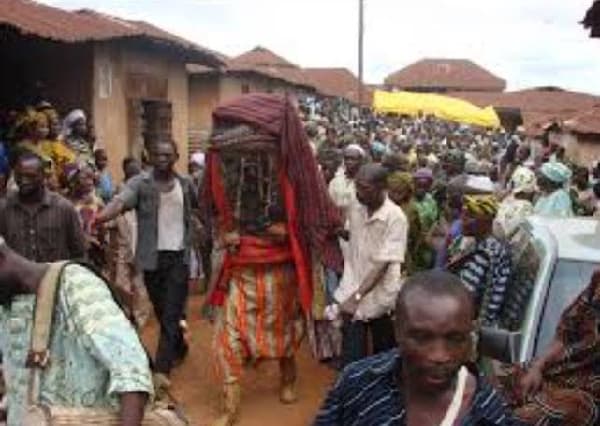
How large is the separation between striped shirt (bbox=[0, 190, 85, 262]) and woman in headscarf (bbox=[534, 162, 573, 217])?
4.82 meters

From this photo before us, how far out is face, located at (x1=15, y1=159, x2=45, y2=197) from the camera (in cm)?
580

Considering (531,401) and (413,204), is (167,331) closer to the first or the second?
(413,204)

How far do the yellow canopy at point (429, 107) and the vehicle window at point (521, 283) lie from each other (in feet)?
70.5

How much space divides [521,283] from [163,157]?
350 cm

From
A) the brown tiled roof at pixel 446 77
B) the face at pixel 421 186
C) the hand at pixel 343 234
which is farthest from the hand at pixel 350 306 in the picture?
Result: the brown tiled roof at pixel 446 77

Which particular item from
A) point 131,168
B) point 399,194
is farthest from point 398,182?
point 131,168

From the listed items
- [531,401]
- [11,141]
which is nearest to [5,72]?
[11,141]

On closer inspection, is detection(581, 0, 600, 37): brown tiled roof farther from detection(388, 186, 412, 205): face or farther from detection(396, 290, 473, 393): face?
detection(396, 290, 473, 393): face

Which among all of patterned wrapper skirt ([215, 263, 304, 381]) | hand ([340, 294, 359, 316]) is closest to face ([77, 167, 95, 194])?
patterned wrapper skirt ([215, 263, 304, 381])

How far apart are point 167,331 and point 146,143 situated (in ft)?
26.6

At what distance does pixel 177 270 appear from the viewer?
767 cm

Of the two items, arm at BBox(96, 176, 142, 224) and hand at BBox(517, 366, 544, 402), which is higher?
arm at BBox(96, 176, 142, 224)

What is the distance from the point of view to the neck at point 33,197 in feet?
19.5

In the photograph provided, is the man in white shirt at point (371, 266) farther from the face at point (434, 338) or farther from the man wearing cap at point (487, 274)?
the face at point (434, 338)
